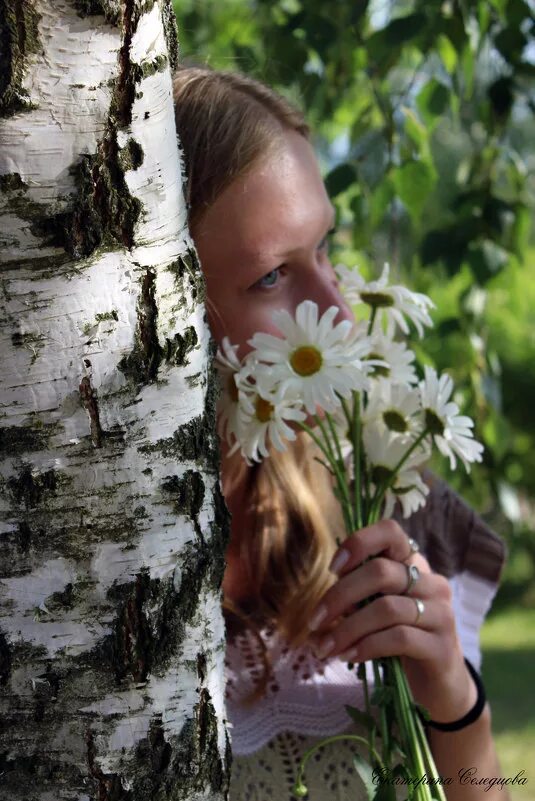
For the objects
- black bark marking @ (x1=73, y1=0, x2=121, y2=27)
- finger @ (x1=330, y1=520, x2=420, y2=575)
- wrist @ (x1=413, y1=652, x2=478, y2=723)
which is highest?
black bark marking @ (x1=73, y1=0, x2=121, y2=27)

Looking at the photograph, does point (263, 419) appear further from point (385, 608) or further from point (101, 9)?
point (101, 9)

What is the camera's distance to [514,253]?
2.00 m

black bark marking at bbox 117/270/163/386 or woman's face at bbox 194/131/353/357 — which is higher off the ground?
woman's face at bbox 194/131/353/357

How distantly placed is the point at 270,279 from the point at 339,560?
367mm

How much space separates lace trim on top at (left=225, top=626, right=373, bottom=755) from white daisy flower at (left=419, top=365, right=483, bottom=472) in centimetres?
45

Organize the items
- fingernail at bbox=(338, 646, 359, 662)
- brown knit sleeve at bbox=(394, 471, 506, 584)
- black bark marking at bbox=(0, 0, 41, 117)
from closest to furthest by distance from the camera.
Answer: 1. black bark marking at bbox=(0, 0, 41, 117)
2. fingernail at bbox=(338, 646, 359, 662)
3. brown knit sleeve at bbox=(394, 471, 506, 584)

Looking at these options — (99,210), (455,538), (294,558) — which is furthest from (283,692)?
(99,210)

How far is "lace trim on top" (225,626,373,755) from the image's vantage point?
1312 millimetres

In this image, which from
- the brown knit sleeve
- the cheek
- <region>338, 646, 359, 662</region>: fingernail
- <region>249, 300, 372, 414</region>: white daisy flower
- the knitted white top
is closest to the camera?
<region>249, 300, 372, 414</region>: white daisy flower

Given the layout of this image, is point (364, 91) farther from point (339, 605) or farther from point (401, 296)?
point (339, 605)

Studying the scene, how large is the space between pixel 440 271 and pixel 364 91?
67 centimetres

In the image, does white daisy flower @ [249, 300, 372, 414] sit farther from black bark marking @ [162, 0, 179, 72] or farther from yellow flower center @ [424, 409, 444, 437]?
black bark marking @ [162, 0, 179, 72]

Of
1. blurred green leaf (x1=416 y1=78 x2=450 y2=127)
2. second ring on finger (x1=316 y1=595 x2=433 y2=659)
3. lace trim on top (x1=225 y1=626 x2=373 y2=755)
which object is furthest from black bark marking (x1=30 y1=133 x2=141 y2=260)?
blurred green leaf (x1=416 y1=78 x2=450 y2=127)

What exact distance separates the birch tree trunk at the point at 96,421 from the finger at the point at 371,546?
357 millimetres
